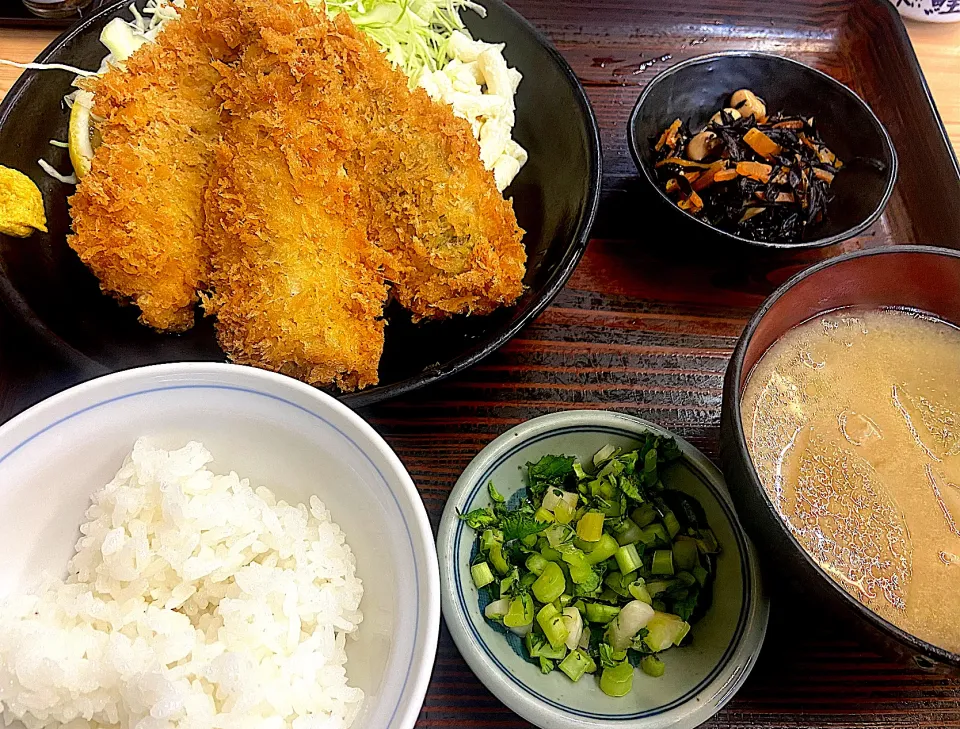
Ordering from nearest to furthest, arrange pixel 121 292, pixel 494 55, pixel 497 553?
pixel 497 553 → pixel 121 292 → pixel 494 55

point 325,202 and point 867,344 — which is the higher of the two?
point 325,202

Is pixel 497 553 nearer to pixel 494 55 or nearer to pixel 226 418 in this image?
pixel 226 418

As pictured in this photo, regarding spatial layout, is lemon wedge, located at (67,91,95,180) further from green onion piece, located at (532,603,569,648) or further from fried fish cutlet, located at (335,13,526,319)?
green onion piece, located at (532,603,569,648)

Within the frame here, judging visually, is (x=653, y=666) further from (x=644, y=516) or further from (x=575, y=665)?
(x=644, y=516)

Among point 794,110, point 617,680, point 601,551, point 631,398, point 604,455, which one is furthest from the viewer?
point 794,110

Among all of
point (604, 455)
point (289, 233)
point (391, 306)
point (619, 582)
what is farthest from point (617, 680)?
point (289, 233)

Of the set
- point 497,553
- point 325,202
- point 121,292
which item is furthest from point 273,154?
point 497,553

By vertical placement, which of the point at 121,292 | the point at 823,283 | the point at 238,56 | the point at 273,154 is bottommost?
the point at 823,283
